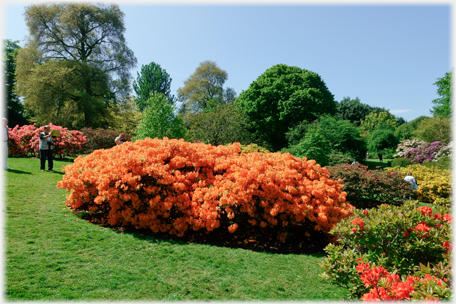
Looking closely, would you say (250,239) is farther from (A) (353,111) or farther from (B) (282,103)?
(A) (353,111)

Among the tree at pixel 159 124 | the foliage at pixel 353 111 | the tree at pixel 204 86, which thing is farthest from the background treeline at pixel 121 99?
the foliage at pixel 353 111

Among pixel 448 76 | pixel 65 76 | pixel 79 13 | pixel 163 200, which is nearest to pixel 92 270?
pixel 163 200

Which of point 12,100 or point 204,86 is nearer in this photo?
point 12,100

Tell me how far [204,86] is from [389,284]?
113 feet

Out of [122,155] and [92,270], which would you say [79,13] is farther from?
[92,270]

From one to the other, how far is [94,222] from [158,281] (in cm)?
249

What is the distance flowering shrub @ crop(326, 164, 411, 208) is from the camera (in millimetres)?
8203

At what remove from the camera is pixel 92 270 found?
312cm

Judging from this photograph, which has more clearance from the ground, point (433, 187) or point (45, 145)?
point (45, 145)

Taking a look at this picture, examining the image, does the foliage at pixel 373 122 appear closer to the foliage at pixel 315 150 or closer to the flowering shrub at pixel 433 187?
the foliage at pixel 315 150

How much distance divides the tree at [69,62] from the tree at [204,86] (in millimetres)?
10666

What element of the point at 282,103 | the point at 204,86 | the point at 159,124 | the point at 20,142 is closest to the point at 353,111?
the point at 204,86

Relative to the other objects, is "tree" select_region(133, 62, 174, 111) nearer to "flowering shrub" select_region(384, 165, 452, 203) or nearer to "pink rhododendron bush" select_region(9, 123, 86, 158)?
"pink rhododendron bush" select_region(9, 123, 86, 158)

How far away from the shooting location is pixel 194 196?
186 inches
